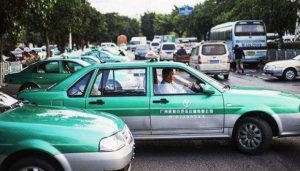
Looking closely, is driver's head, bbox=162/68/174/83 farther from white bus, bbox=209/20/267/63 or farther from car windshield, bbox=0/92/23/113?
white bus, bbox=209/20/267/63

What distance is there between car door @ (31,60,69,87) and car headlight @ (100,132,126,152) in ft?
38.5

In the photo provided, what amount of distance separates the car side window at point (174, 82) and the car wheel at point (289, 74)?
49.4 feet

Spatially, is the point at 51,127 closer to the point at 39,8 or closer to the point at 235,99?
the point at 235,99

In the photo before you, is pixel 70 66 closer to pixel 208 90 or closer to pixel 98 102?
pixel 98 102

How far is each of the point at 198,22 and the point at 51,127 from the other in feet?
256

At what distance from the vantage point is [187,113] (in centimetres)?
786

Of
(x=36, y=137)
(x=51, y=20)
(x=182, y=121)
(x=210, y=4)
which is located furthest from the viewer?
(x=210, y=4)

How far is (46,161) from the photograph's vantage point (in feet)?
17.5

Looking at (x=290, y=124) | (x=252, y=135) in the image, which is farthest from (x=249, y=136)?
(x=290, y=124)

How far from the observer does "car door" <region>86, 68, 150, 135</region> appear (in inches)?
311

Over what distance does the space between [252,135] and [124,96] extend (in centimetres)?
214

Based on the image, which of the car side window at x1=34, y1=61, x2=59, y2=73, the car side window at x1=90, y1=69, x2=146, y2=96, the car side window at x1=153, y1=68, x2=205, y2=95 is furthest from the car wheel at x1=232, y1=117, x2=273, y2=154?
the car side window at x1=34, y1=61, x2=59, y2=73

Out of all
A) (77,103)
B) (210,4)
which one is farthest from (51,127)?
(210,4)

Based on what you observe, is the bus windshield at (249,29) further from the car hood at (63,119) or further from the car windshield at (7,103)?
the car hood at (63,119)
